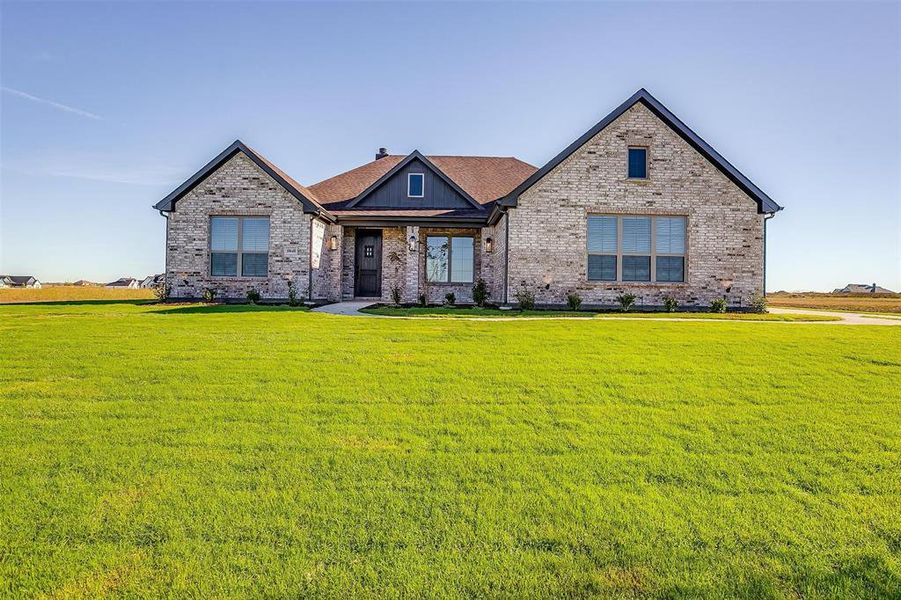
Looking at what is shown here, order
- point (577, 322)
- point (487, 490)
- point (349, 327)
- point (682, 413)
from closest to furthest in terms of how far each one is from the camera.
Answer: point (487, 490), point (682, 413), point (349, 327), point (577, 322)

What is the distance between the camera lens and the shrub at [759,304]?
1744 cm

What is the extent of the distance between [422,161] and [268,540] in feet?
64.2

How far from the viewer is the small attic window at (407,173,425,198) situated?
71.0 feet

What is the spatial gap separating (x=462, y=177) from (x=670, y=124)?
9124mm

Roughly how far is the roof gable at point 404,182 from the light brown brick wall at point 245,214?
3.27 metres

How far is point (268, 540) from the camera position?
3.32 metres

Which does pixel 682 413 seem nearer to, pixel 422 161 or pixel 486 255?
pixel 486 255

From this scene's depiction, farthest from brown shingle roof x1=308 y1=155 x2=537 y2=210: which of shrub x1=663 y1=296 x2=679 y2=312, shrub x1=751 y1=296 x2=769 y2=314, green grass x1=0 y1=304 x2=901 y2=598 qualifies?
green grass x1=0 y1=304 x2=901 y2=598

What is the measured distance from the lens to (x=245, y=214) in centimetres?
1898

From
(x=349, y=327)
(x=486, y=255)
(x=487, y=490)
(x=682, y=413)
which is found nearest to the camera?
(x=487, y=490)

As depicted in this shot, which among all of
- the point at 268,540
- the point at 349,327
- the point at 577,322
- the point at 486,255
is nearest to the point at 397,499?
the point at 268,540

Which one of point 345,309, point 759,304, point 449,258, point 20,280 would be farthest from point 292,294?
point 20,280

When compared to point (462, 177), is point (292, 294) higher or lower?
lower

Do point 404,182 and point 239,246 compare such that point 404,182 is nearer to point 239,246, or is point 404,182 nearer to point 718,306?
point 239,246
